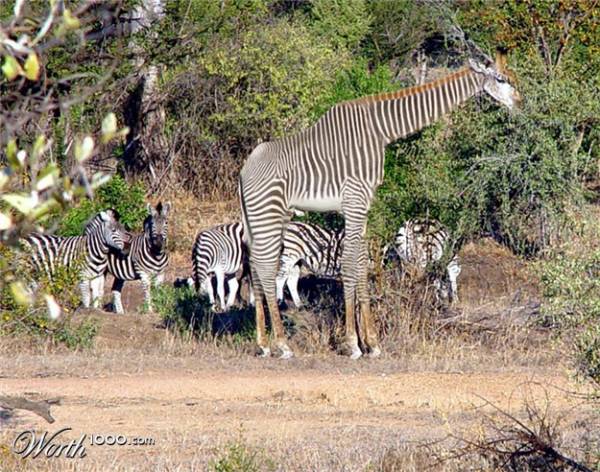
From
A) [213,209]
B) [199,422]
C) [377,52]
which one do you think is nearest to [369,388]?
[199,422]

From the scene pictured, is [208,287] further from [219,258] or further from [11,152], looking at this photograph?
[11,152]

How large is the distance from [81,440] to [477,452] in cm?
284

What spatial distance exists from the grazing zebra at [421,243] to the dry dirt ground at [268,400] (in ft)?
2.60

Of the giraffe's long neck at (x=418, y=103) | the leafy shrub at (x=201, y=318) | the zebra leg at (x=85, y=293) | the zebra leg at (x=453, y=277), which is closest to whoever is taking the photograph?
the giraffe's long neck at (x=418, y=103)

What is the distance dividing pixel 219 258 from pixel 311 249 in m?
1.73

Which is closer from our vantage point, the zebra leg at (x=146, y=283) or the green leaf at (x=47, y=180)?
the green leaf at (x=47, y=180)

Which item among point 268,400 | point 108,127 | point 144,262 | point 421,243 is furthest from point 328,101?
point 108,127

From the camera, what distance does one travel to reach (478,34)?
89.7 ft

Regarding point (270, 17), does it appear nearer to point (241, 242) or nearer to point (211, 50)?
point (211, 50)

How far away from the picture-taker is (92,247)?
1805 centimetres

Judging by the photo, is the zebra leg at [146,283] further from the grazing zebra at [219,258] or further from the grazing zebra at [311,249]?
the grazing zebra at [311,249]

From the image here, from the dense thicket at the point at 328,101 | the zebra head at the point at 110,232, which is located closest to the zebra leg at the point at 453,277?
the dense thicket at the point at 328,101

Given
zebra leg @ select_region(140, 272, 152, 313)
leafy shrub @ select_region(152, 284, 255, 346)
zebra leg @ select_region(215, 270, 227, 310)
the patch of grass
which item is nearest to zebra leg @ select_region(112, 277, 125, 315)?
zebra leg @ select_region(140, 272, 152, 313)

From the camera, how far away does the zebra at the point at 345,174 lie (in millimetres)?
13766
